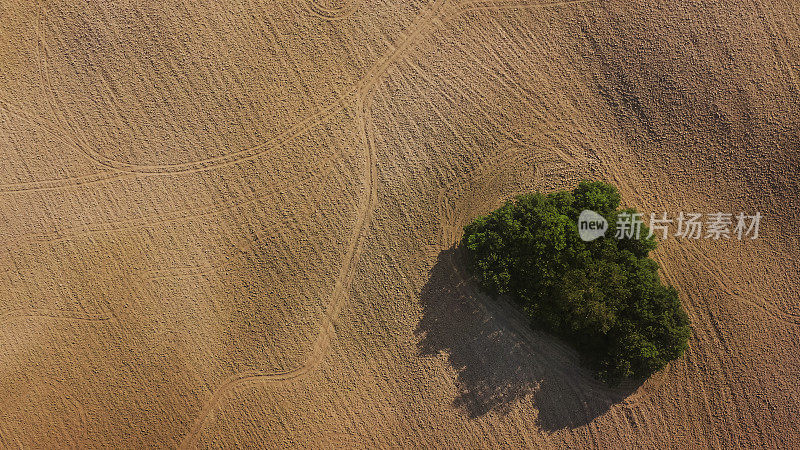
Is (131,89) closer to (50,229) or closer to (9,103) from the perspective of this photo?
(9,103)

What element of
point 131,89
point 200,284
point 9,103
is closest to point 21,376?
point 200,284

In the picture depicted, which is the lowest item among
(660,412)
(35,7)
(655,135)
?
(660,412)

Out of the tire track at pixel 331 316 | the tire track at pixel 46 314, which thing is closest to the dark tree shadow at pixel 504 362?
the tire track at pixel 331 316

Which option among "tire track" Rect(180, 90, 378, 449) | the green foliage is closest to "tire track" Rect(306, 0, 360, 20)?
"tire track" Rect(180, 90, 378, 449)

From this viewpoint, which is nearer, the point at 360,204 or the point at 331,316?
the point at 331,316

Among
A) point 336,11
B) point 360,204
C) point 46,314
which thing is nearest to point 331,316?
point 360,204

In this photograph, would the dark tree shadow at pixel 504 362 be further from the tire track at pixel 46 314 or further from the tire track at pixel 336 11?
the tire track at pixel 46 314

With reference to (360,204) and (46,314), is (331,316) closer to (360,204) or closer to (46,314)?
(360,204)
